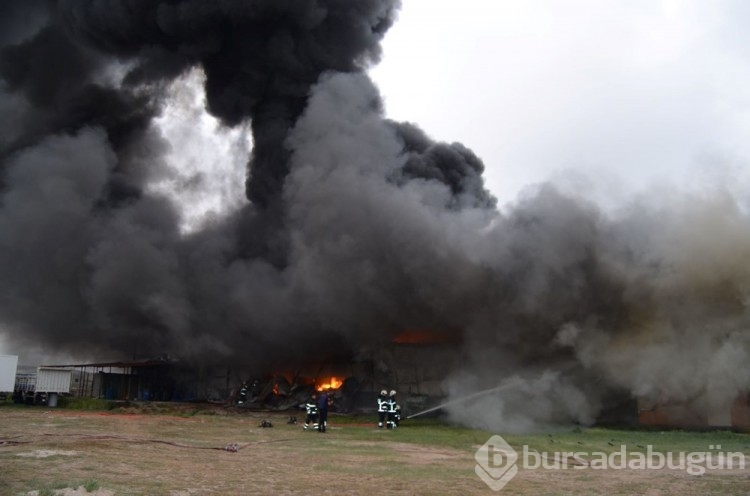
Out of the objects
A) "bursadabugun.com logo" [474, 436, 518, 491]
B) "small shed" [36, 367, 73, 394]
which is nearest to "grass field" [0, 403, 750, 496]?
"bursadabugun.com logo" [474, 436, 518, 491]

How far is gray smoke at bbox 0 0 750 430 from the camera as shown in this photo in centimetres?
2492

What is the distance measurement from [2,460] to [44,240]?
33.5 meters

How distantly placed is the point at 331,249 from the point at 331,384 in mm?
7653

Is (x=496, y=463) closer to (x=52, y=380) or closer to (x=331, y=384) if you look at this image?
(x=331, y=384)

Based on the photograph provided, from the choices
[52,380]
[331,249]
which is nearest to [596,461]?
[331,249]

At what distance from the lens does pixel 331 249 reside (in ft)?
109

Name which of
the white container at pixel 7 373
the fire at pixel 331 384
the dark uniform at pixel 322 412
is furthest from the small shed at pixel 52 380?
the dark uniform at pixel 322 412

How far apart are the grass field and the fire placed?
9.24 meters

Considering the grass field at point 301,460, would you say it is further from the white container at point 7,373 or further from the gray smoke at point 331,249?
the white container at point 7,373

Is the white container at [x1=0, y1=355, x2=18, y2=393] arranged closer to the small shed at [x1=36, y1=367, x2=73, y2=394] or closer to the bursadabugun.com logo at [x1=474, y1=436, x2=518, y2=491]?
the small shed at [x1=36, y1=367, x2=73, y2=394]

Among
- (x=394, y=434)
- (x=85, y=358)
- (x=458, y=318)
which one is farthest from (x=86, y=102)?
(x=394, y=434)

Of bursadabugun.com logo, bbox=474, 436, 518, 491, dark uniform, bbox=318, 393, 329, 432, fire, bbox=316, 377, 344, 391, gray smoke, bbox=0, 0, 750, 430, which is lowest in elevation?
bursadabugun.com logo, bbox=474, 436, 518, 491

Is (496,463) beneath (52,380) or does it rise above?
beneath

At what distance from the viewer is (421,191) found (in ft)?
107
